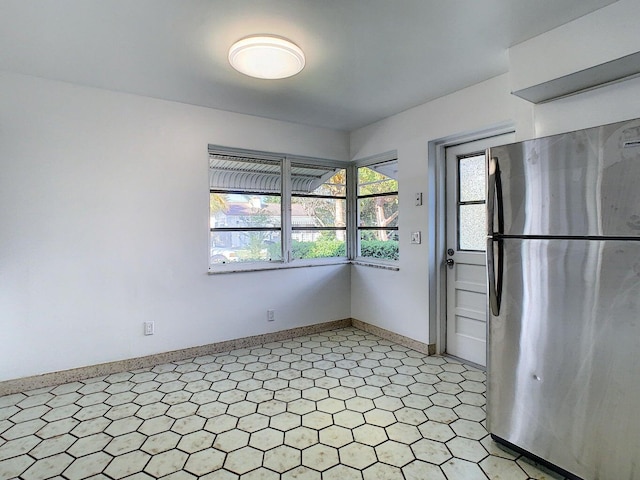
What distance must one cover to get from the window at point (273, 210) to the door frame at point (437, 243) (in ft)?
4.37

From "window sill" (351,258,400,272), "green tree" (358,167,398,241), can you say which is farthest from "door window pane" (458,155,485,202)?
"window sill" (351,258,400,272)

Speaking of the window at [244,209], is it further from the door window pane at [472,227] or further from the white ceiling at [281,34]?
the door window pane at [472,227]

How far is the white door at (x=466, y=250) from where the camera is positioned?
3.21 meters

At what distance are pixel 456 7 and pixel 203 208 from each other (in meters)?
2.65

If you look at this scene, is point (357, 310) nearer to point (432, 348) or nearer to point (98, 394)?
point (432, 348)

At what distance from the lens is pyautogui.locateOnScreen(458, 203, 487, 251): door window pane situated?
3.20 metres

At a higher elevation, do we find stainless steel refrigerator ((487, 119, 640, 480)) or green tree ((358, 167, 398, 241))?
green tree ((358, 167, 398, 241))

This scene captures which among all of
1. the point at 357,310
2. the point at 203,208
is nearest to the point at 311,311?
the point at 357,310

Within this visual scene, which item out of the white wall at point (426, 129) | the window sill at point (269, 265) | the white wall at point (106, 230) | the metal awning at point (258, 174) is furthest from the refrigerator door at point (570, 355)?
the metal awning at point (258, 174)

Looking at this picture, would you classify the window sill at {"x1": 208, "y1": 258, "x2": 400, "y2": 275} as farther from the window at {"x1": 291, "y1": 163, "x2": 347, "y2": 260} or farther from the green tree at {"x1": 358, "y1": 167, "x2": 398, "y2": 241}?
the green tree at {"x1": 358, "y1": 167, "x2": 398, "y2": 241}

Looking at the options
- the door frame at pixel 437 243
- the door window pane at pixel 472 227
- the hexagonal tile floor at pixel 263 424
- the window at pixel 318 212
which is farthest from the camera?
the window at pixel 318 212

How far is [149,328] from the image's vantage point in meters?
3.24

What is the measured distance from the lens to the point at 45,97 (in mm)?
2797

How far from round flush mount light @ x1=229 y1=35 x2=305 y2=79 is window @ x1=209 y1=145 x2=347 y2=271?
4.61 feet
